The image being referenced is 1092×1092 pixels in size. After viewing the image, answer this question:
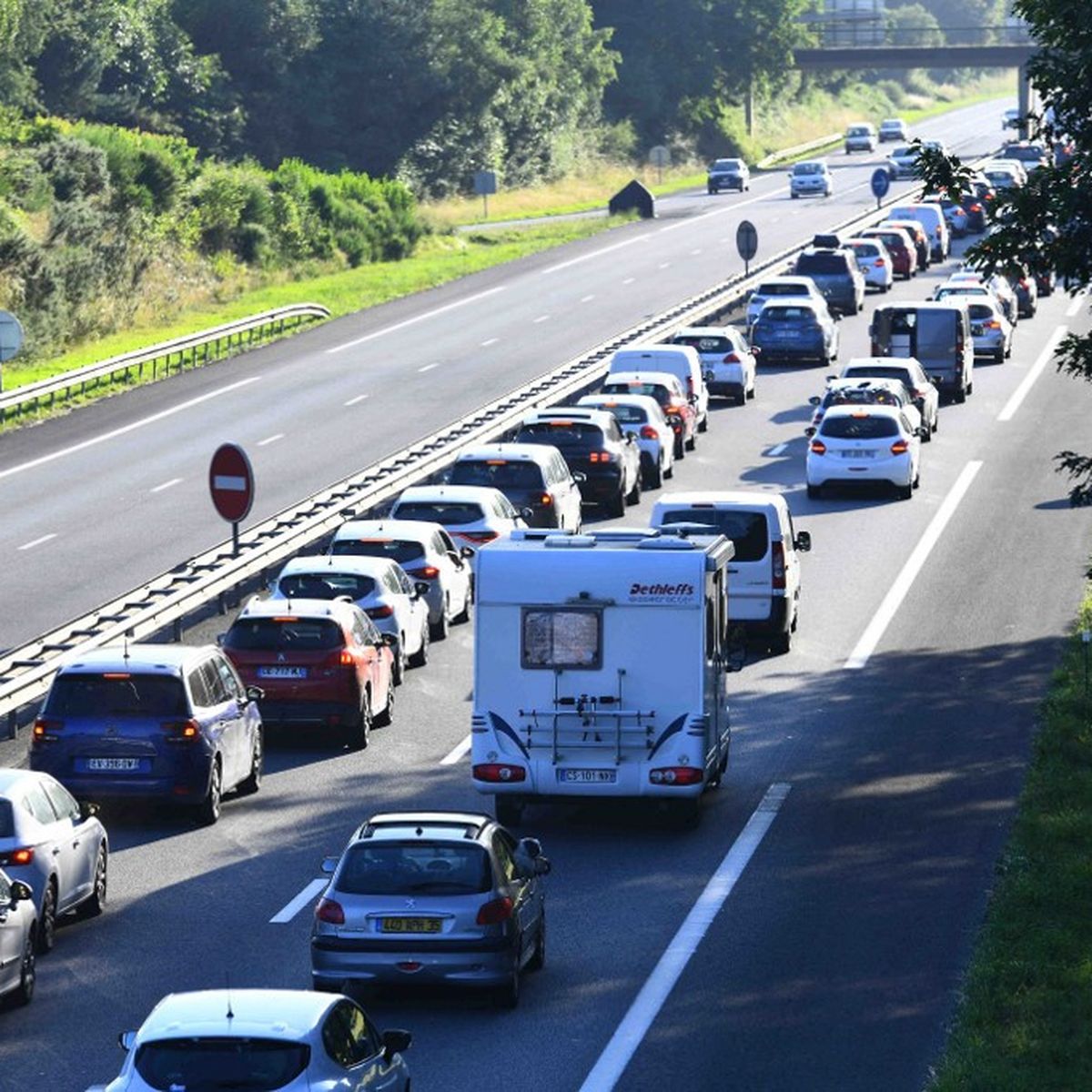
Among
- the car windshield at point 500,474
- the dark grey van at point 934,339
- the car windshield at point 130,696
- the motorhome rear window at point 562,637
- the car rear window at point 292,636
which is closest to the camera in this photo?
the motorhome rear window at point 562,637

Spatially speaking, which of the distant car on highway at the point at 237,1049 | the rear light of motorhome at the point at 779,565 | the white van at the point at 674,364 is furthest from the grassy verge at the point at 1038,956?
the white van at the point at 674,364

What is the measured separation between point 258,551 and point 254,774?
893 centimetres

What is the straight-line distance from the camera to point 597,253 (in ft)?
296

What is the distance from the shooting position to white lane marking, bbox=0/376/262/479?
50344 mm

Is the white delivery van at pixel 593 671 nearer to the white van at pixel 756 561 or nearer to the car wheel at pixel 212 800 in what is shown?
the car wheel at pixel 212 800

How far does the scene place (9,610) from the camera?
36.5 metres

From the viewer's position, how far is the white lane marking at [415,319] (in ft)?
226

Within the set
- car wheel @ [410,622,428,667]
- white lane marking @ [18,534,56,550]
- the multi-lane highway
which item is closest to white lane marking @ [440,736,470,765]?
the multi-lane highway

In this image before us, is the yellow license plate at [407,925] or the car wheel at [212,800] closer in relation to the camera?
the yellow license plate at [407,925]

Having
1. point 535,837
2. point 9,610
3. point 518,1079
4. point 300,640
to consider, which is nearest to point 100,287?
point 9,610

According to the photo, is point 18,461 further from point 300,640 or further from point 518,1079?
point 518,1079

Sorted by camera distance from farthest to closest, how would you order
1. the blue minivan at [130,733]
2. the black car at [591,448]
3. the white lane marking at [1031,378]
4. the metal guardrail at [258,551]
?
1. the white lane marking at [1031,378]
2. the black car at [591,448]
3. the metal guardrail at [258,551]
4. the blue minivan at [130,733]

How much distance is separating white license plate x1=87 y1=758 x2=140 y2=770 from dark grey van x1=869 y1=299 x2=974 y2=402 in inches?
1422

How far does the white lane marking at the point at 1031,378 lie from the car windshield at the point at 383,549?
71.3 feet
